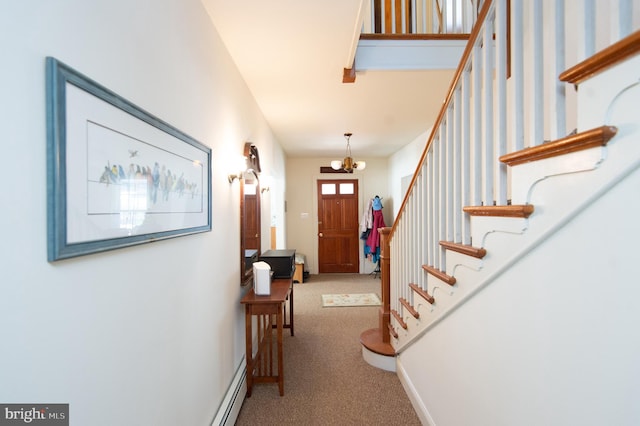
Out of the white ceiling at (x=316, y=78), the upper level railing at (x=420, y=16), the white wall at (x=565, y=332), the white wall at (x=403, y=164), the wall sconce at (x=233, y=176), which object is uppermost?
the upper level railing at (x=420, y=16)

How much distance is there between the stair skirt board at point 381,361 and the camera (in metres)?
2.62

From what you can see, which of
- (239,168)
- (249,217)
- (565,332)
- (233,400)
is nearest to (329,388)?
(233,400)

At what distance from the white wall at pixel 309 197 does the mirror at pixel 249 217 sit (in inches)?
135

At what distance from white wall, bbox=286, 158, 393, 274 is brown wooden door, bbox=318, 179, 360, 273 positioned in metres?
0.11

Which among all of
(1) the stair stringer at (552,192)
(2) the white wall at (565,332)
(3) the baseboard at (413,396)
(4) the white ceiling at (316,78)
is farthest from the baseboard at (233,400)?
(4) the white ceiling at (316,78)

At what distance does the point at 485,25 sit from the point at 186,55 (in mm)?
1294

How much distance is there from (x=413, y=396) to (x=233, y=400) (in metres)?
1.21

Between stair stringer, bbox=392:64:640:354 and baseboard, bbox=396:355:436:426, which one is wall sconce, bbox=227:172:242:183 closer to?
stair stringer, bbox=392:64:640:354

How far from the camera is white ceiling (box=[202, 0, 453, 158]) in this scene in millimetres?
1765

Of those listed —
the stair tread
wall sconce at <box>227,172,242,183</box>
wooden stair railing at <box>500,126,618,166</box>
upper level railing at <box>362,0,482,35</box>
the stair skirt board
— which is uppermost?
upper level railing at <box>362,0,482,35</box>

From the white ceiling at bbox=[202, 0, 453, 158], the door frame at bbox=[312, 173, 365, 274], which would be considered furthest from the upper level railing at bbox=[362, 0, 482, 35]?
the door frame at bbox=[312, 173, 365, 274]

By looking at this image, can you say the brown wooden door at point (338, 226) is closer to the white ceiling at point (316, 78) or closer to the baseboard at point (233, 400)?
the white ceiling at point (316, 78)

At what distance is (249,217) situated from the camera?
277 cm

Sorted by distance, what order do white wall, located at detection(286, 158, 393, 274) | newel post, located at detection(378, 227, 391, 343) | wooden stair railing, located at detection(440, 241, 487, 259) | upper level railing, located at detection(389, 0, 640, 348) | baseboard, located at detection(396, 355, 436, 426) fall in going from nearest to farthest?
upper level railing, located at detection(389, 0, 640, 348), wooden stair railing, located at detection(440, 241, 487, 259), baseboard, located at detection(396, 355, 436, 426), newel post, located at detection(378, 227, 391, 343), white wall, located at detection(286, 158, 393, 274)
